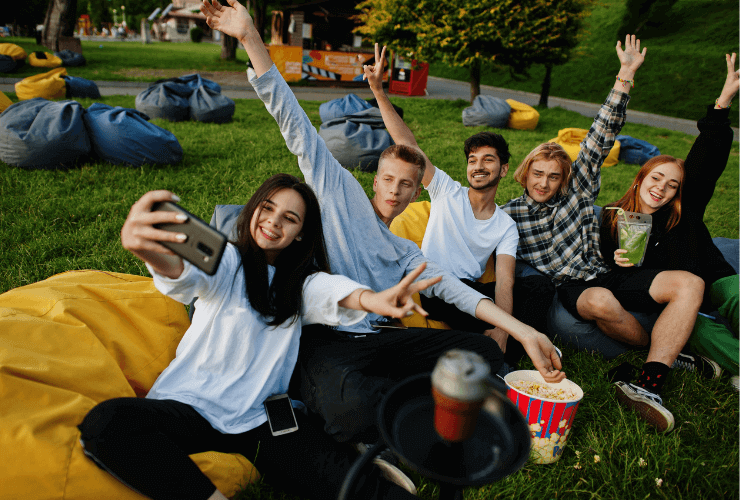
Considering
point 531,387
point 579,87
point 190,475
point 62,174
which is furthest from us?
point 579,87

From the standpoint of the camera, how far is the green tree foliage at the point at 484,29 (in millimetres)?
11375

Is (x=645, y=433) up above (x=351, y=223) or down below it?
below

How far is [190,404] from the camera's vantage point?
1.78 metres

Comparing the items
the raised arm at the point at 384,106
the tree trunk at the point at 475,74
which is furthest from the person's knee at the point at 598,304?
the tree trunk at the point at 475,74

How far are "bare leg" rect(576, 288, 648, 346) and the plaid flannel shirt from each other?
281mm

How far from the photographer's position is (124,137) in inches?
196

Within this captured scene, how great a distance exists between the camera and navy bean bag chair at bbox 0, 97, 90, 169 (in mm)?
4660

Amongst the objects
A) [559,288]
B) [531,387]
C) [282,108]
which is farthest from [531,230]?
[282,108]

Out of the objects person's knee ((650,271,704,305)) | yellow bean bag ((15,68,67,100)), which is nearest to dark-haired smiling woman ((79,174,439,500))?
person's knee ((650,271,704,305))

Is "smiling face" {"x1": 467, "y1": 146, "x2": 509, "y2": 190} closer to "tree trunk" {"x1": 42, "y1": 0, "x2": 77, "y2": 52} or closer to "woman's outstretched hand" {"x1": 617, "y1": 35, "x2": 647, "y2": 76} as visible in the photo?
"woman's outstretched hand" {"x1": 617, "y1": 35, "x2": 647, "y2": 76}

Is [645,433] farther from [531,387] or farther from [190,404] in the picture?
Result: [190,404]

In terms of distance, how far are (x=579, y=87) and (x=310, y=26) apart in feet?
43.6

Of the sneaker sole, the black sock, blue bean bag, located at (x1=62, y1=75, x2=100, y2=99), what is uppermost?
blue bean bag, located at (x1=62, y1=75, x2=100, y2=99)

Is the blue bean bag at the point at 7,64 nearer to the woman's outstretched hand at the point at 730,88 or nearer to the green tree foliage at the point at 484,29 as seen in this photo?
the green tree foliage at the point at 484,29
